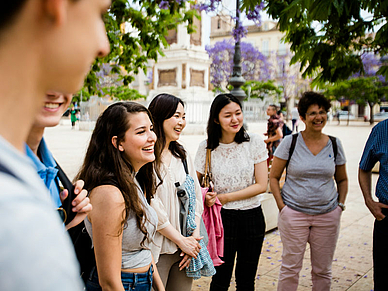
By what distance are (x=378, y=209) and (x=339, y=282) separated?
66.0 inches

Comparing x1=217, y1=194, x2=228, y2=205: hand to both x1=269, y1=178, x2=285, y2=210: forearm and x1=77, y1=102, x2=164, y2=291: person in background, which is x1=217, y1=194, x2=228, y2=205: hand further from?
x1=77, y1=102, x2=164, y2=291: person in background

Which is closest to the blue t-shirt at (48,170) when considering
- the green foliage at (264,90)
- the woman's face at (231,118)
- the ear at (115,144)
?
the ear at (115,144)

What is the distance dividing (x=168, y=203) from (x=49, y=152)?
1817 mm

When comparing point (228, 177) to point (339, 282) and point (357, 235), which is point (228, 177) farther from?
point (357, 235)

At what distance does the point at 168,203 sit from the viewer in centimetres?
313

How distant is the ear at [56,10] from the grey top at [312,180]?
365cm

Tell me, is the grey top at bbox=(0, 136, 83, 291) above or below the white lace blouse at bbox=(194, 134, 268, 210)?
above

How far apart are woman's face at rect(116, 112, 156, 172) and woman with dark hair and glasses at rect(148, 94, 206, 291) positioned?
56 centimetres

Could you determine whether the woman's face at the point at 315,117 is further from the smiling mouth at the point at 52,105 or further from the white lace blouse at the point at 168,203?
the smiling mouth at the point at 52,105

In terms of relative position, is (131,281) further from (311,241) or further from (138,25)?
(138,25)

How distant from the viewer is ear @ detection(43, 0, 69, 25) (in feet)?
1.73

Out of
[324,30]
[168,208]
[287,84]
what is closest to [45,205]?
[168,208]

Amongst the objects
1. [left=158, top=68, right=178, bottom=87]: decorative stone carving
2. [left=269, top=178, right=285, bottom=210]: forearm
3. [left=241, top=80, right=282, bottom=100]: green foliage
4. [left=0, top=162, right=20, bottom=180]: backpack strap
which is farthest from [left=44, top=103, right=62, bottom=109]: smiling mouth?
[left=241, top=80, right=282, bottom=100]: green foliage

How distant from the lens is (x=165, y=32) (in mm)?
6770
